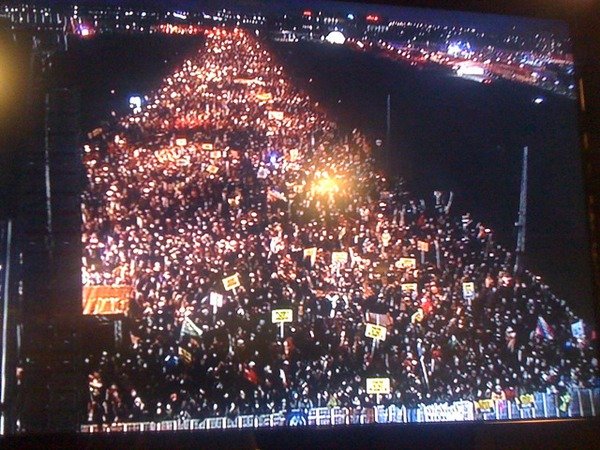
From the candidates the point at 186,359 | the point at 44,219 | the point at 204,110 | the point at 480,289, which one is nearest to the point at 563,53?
the point at 480,289

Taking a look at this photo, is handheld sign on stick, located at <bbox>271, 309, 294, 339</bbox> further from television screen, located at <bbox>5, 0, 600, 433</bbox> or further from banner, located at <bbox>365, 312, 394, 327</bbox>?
banner, located at <bbox>365, 312, 394, 327</bbox>

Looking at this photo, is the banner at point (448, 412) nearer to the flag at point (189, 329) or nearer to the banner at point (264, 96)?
the flag at point (189, 329)

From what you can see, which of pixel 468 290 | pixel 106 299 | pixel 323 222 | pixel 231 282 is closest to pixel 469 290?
pixel 468 290

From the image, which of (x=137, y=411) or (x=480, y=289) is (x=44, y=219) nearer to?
(x=137, y=411)

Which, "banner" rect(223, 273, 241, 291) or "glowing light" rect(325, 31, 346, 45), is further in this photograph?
"glowing light" rect(325, 31, 346, 45)

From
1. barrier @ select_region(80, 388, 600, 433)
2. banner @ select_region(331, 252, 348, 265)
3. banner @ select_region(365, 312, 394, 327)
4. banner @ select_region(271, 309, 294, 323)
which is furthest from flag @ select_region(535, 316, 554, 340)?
banner @ select_region(271, 309, 294, 323)

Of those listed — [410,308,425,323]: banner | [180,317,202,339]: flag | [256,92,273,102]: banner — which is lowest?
[180,317,202,339]: flag
